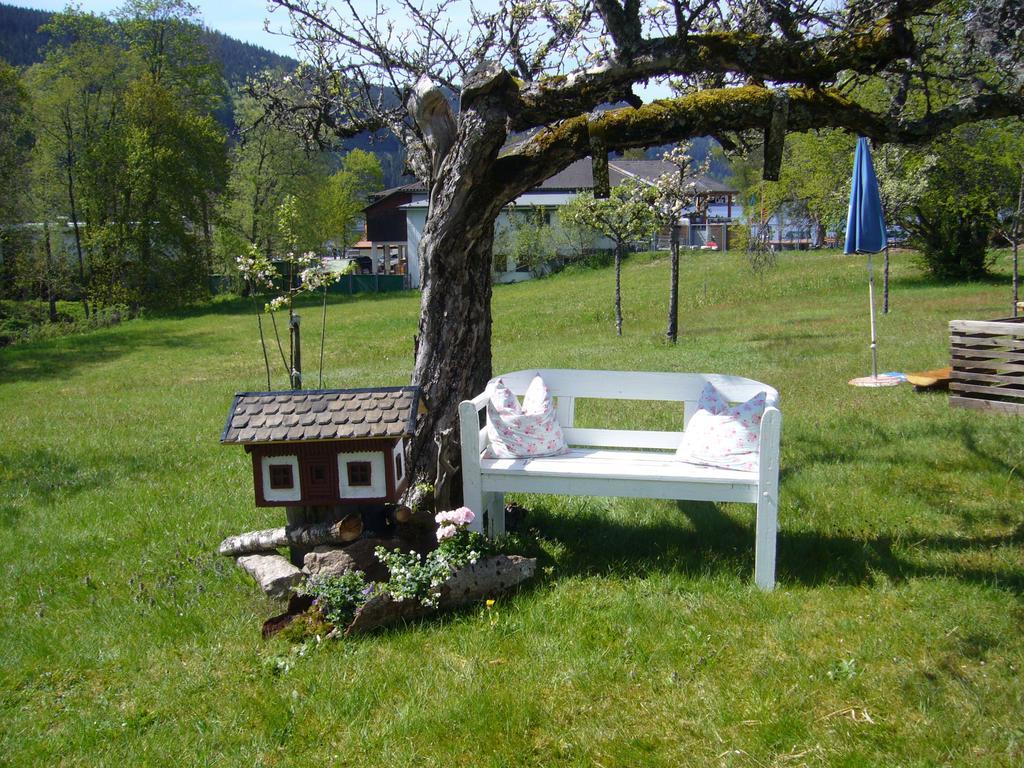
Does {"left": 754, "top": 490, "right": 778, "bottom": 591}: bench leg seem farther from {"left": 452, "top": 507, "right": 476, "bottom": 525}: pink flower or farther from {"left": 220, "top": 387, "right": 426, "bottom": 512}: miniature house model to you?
{"left": 220, "top": 387, "right": 426, "bottom": 512}: miniature house model

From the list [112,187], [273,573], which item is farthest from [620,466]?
[112,187]

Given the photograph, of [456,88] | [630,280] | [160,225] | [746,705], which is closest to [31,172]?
[160,225]

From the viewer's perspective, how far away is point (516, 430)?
18.6 ft

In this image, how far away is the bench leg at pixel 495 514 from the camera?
18.9 feet

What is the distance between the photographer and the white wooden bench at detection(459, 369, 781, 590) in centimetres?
485

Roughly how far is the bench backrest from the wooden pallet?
16.9ft

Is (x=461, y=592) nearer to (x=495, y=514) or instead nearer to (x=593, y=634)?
(x=593, y=634)

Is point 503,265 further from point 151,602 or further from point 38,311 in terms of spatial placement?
point 151,602

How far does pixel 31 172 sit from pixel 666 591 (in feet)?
124

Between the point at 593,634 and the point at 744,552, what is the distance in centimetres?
153

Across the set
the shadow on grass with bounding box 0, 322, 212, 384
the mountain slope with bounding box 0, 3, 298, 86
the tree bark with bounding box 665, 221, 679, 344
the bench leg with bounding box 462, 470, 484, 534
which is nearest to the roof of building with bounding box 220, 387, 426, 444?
the bench leg with bounding box 462, 470, 484, 534

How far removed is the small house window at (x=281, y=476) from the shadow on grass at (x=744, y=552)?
5.45 ft

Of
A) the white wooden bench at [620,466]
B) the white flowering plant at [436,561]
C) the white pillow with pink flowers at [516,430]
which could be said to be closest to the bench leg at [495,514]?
the white wooden bench at [620,466]

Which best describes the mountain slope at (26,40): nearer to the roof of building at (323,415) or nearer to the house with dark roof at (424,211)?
the house with dark roof at (424,211)
